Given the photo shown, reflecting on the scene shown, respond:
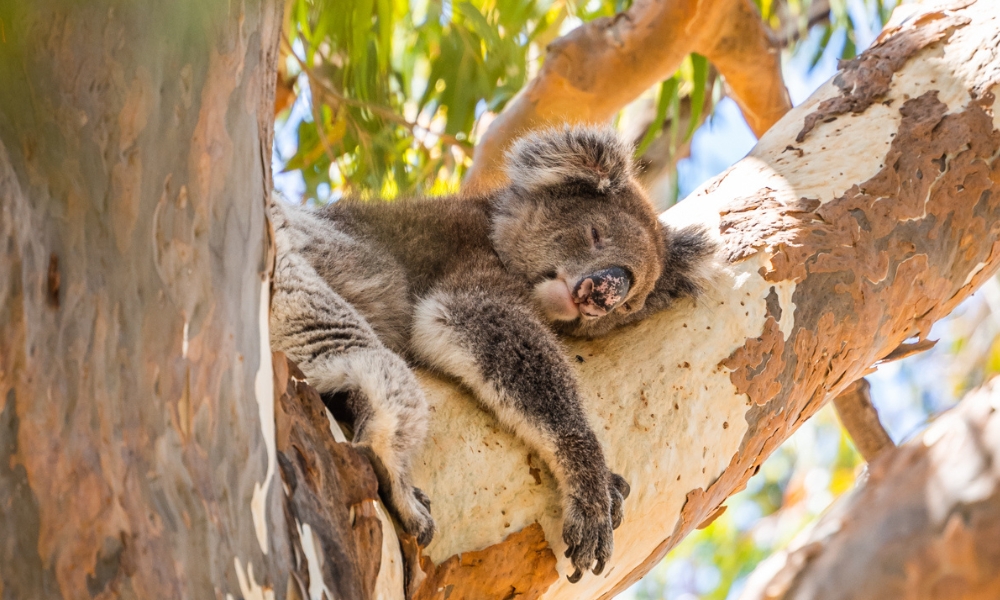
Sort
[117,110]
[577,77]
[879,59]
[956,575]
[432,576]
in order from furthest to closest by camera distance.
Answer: [577,77]
[879,59]
[432,576]
[117,110]
[956,575]

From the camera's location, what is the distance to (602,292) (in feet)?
8.07

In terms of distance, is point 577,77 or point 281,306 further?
point 577,77

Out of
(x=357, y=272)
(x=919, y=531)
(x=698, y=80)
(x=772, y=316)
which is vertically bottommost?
(x=919, y=531)

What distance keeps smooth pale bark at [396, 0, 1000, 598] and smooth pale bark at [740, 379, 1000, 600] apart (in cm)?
95

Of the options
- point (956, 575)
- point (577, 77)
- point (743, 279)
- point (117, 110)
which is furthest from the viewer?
point (577, 77)

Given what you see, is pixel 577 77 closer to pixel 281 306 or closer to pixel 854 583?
pixel 281 306

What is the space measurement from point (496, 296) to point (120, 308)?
4.61ft

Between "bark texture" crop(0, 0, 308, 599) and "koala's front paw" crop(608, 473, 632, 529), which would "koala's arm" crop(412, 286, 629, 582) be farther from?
"bark texture" crop(0, 0, 308, 599)

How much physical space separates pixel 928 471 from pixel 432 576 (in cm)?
106

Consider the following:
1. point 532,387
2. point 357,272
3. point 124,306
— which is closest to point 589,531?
point 532,387

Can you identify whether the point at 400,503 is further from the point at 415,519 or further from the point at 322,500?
the point at 322,500

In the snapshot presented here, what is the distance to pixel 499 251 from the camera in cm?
286

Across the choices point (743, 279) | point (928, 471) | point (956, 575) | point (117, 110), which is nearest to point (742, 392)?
point (743, 279)

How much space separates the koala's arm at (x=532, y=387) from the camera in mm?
1942
